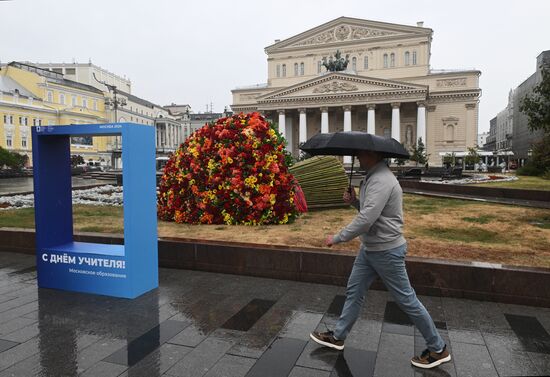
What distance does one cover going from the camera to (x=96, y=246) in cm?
554

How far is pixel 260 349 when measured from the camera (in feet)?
12.4

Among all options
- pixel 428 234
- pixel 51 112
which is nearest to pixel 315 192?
pixel 428 234

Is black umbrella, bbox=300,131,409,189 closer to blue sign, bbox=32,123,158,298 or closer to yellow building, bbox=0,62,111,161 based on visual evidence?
blue sign, bbox=32,123,158,298

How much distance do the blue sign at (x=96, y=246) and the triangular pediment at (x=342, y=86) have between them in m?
55.5

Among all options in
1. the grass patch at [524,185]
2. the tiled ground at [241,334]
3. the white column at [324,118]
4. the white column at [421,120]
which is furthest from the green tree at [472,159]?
the tiled ground at [241,334]

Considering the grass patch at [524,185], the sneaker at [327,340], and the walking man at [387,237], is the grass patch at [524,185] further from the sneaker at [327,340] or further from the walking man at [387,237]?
the sneaker at [327,340]

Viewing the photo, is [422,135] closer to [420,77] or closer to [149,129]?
[420,77]

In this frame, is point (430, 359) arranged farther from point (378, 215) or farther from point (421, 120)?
point (421, 120)

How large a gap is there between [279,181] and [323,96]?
5320 cm

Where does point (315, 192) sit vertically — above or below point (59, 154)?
below

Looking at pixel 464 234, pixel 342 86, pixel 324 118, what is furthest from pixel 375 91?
pixel 464 234

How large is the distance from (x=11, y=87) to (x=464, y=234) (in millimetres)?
71273

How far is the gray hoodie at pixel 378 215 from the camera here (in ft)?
11.1

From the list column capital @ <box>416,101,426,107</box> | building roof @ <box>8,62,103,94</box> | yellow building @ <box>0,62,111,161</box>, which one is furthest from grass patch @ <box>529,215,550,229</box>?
building roof @ <box>8,62,103,94</box>
